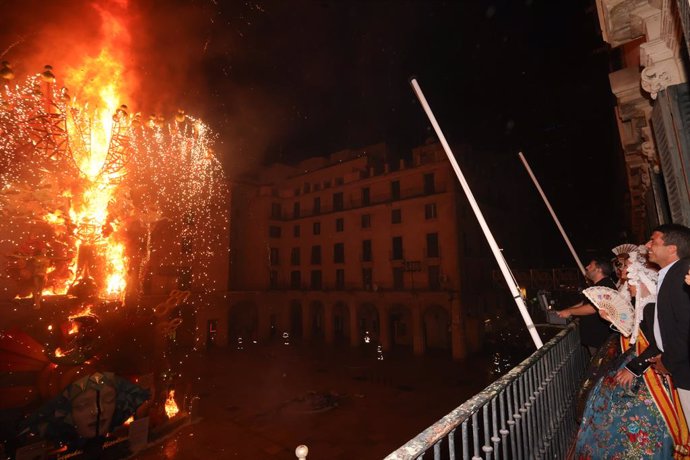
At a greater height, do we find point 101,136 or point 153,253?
point 101,136

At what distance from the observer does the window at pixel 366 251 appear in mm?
34344

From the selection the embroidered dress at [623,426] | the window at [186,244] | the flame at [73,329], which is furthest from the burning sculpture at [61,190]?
the embroidered dress at [623,426]

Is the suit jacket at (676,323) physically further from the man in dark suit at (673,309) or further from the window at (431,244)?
the window at (431,244)

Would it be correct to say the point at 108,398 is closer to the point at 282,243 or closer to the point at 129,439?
the point at 129,439

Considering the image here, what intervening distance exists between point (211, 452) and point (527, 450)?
1335 cm

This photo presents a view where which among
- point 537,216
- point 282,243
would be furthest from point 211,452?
point 537,216

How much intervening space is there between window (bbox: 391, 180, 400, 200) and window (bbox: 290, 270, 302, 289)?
1445cm

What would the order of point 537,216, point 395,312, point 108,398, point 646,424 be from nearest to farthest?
1. point 646,424
2. point 108,398
3. point 395,312
4. point 537,216

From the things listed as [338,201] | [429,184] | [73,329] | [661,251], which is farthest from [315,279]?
[661,251]

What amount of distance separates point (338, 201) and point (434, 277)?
14189mm

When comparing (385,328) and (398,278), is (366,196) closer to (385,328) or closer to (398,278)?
(398,278)

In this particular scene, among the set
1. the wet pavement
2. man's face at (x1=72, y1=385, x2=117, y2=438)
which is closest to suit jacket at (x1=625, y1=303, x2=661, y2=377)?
the wet pavement

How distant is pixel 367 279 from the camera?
34000mm

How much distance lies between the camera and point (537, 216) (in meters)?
39.4
